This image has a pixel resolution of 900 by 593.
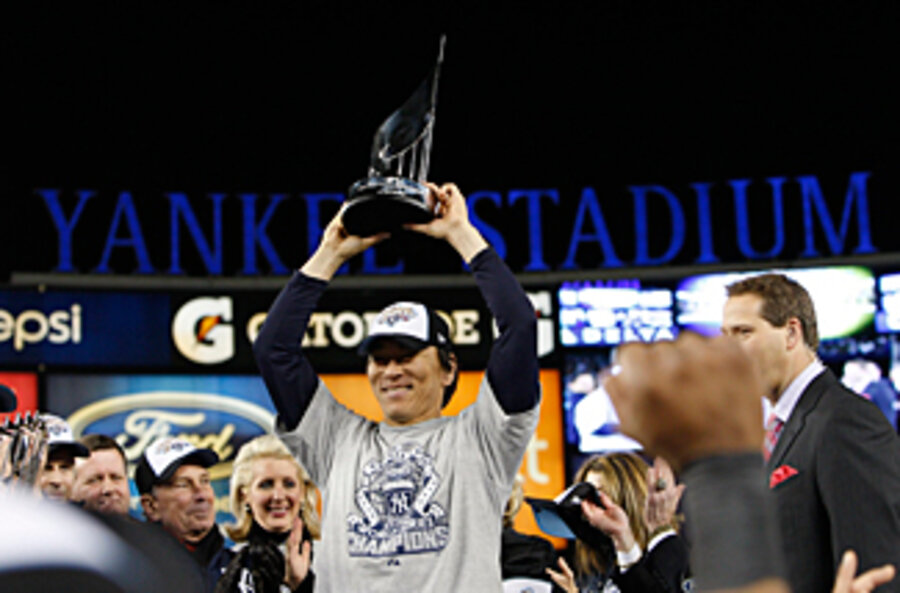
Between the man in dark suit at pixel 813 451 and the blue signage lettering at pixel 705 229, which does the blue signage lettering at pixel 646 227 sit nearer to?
the blue signage lettering at pixel 705 229

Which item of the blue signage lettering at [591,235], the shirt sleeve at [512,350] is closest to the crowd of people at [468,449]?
the shirt sleeve at [512,350]

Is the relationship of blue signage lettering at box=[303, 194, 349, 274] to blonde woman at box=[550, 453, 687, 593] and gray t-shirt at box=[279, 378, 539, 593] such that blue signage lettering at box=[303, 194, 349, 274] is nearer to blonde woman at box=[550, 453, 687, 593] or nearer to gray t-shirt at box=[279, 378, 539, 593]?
blonde woman at box=[550, 453, 687, 593]

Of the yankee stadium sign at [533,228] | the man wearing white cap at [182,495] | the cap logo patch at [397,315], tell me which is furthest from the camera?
the yankee stadium sign at [533,228]

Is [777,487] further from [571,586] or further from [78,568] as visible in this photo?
[78,568]

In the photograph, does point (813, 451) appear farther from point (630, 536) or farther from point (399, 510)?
point (630, 536)

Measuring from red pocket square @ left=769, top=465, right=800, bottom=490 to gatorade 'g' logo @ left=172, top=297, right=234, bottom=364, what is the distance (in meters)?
9.75

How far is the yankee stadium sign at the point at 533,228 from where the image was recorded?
13445mm

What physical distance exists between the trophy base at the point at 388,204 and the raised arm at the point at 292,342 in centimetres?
7

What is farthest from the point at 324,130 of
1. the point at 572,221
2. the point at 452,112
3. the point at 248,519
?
the point at 248,519

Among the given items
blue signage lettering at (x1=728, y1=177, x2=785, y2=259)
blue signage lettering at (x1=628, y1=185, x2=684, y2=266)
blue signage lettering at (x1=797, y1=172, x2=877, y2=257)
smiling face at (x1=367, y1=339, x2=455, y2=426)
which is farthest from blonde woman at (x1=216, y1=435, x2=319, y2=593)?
blue signage lettering at (x1=797, y1=172, x2=877, y2=257)

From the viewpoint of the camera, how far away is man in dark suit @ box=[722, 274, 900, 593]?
8.20 feet

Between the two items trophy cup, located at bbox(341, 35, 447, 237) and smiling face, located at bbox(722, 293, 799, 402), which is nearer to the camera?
smiling face, located at bbox(722, 293, 799, 402)

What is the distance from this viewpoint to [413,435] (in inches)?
121

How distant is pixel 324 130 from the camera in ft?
52.3
